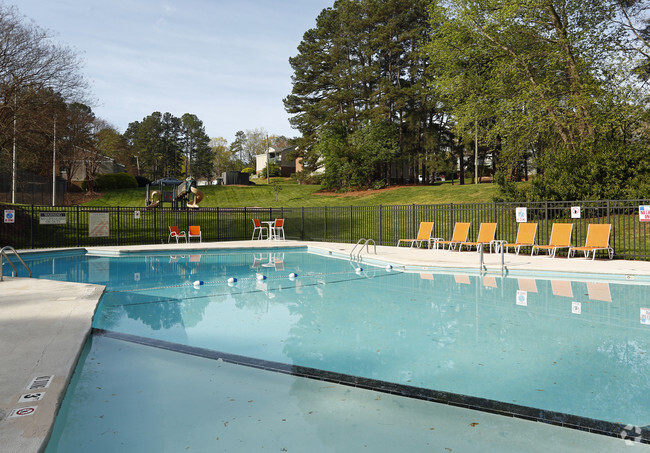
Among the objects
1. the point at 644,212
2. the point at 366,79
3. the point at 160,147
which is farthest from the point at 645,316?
the point at 160,147

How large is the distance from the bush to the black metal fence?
45.3 feet

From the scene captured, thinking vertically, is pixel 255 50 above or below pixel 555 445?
above

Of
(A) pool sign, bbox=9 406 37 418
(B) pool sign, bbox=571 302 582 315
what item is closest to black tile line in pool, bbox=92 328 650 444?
(A) pool sign, bbox=9 406 37 418

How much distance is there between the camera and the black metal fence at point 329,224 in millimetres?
14695

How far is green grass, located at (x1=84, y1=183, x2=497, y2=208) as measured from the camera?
2556 centimetres

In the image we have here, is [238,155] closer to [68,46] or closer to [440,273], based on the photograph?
[68,46]

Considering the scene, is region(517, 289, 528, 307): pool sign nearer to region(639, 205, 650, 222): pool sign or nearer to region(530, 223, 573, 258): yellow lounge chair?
region(530, 223, 573, 258): yellow lounge chair

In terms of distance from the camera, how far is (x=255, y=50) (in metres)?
16.2

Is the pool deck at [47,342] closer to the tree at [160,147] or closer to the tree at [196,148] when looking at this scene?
the tree at [160,147]

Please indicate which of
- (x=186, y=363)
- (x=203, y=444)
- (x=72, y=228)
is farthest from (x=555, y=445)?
(x=72, y=228)

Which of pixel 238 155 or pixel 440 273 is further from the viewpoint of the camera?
pixel 238 155

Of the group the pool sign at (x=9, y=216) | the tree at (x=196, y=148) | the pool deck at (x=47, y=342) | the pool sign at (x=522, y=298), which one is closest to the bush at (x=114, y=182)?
the pool sign at (x=9, y=216)

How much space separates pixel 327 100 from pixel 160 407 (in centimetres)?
3524

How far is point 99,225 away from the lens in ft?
58.6
